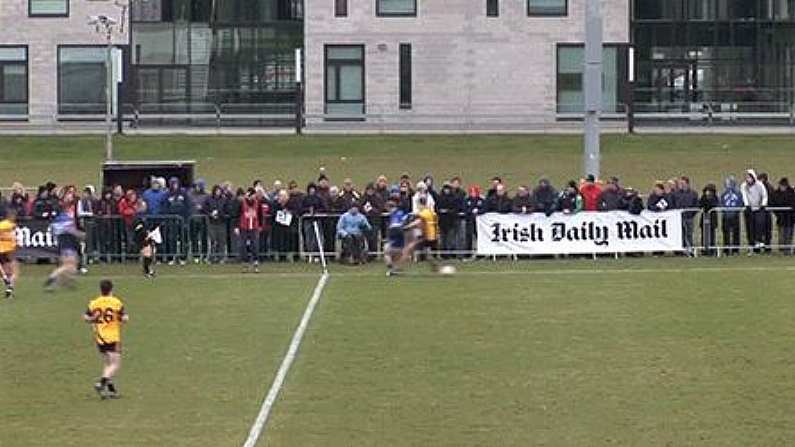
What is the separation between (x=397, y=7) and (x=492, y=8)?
391 cm

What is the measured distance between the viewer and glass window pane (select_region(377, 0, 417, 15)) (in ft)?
233

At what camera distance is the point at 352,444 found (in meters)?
18.1

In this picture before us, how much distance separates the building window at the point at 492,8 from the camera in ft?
232

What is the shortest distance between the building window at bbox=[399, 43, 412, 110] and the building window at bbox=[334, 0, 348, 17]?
271 centimetres

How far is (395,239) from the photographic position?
3569 centimetres

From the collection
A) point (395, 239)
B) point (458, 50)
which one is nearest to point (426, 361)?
point (395, 239)

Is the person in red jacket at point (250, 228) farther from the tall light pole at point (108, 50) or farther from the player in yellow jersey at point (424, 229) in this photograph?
the tall light pole at point (108, 50)

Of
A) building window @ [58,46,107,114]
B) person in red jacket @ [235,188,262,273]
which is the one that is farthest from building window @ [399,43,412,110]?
person in red jacket @ [235,188,262,273]

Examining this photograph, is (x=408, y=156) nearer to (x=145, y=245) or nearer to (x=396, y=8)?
(x=396, y=8)

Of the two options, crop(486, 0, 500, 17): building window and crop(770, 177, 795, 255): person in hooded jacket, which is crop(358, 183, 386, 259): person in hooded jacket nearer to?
crop(770, 177, 795, 255): person in hooded jacket

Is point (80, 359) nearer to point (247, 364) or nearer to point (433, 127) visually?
point (247, 364)

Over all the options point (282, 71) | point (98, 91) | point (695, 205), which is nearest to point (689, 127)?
point (282, 71)

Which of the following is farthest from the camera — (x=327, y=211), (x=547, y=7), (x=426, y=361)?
(x=547, y=7)

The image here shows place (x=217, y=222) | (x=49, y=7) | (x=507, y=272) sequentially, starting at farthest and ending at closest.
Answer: (x=49, y=7) → (x=217, y=222) → (x=507, y=272)
